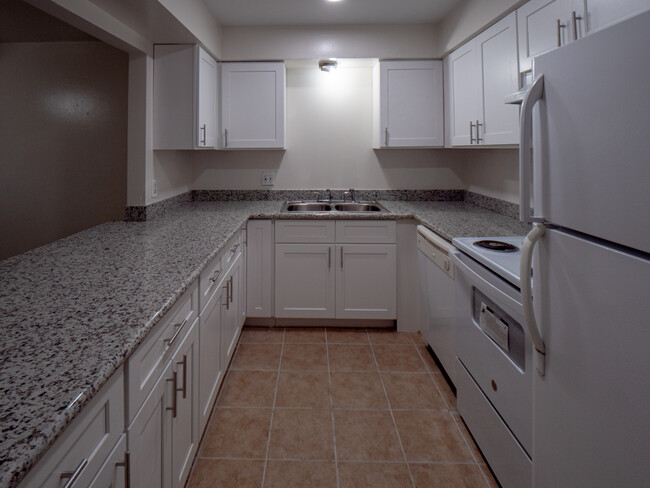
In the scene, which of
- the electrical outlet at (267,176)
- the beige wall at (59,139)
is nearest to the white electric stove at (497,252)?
the electrical outlet at (267,176)

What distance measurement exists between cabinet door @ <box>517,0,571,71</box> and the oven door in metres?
0.95

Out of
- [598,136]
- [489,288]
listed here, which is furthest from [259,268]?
[598,136]

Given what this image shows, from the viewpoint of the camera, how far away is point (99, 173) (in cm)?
308

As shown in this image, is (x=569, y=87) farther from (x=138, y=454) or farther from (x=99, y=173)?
(x=99, y=173)

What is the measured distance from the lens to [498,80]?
7.32 feet

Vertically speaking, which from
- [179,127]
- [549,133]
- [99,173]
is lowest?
[549,133]

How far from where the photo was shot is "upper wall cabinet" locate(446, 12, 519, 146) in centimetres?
210

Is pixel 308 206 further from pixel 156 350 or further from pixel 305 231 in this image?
pixel 156 350

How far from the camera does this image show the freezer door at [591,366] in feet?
2.39

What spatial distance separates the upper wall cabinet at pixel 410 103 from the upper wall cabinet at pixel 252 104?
79cm

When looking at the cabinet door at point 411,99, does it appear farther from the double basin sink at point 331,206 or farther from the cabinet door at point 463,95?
the double basin sink at point 331,206

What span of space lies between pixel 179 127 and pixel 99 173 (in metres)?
0.86

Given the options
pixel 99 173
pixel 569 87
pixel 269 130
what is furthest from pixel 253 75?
pixel 569 87

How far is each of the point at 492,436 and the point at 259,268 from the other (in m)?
1.91
